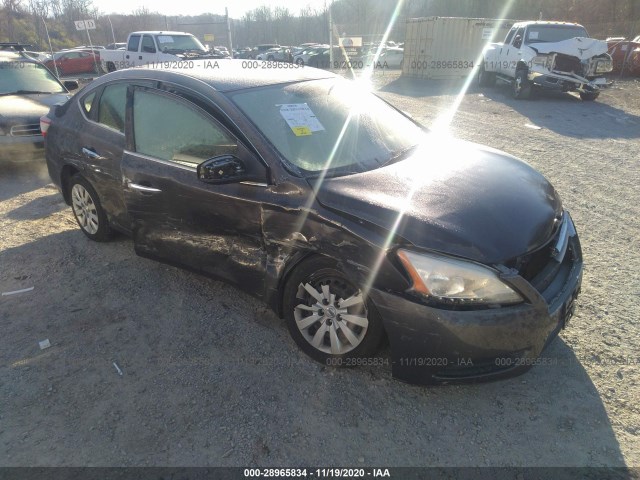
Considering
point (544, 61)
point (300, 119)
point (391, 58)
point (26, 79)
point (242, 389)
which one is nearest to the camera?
point (242, 389)

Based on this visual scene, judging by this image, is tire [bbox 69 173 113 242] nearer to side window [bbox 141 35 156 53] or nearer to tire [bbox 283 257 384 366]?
tire [bbox 283 257 384 366]

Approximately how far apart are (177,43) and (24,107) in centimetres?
896

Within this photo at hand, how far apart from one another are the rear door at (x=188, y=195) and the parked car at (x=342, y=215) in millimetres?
12

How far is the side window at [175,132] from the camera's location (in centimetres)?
302

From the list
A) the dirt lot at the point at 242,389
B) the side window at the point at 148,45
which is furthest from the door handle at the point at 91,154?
the side window at the point at 148,45

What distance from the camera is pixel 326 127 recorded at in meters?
3.15

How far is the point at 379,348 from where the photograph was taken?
2609 millimetres

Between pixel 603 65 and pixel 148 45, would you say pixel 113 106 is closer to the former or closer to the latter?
pixel 603 65

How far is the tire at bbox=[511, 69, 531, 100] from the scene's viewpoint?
12.7 m

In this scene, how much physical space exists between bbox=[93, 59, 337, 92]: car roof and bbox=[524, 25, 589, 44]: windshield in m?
11.4

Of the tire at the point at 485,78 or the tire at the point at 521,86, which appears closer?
the tire at the point at 521,86

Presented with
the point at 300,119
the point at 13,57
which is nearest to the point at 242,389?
the point at 300,119

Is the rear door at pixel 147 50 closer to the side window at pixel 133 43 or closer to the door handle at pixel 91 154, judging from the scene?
the side window at pixel 133 43

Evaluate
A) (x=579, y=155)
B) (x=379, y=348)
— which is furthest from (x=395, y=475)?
(x=579, y=155)
